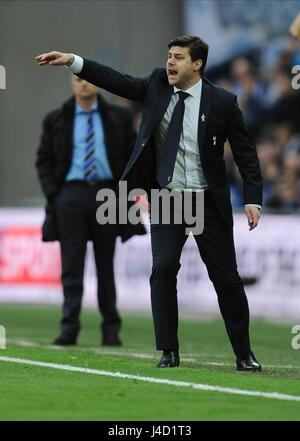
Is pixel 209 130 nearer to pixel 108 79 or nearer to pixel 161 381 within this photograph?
pixel 108 79

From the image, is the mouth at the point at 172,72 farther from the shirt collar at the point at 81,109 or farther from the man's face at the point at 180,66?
the shirt collar at the point at 81,109

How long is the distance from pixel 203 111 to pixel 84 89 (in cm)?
342

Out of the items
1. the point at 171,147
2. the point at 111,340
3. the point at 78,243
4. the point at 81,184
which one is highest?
the point at 171,147

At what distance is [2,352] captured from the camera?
1016cm

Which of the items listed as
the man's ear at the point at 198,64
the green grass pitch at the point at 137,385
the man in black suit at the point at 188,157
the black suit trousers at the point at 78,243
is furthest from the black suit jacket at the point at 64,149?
the man's ear at the point at 198,64

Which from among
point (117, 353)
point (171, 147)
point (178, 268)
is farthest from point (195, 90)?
point (117, 353)

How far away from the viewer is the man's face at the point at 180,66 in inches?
349

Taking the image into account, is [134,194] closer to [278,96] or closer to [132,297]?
[132,297]

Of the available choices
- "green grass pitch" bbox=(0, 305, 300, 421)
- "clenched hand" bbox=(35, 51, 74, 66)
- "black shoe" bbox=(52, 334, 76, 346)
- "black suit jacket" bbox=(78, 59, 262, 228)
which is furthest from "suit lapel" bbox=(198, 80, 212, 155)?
"black shoe" bbox=(52, 334, 76, 346)

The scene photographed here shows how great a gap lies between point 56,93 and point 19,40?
4.64 feet

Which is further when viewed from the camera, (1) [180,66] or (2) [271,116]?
(2) [271,116]

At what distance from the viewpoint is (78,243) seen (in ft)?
39.7
